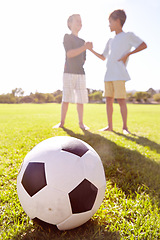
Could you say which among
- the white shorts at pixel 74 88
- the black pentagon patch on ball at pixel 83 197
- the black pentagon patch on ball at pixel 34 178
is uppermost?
the white shorts at pixel 74 88

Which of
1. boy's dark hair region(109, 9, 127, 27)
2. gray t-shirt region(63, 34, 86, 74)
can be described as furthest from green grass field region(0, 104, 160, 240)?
boy's dark hair region(109, 9, 127, 27)

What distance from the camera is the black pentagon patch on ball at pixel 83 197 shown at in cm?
140

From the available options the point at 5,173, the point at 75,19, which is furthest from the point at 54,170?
the point at 75,19

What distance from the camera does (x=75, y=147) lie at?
1.61 metres

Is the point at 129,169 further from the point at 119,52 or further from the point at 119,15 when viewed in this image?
the point at 119,15

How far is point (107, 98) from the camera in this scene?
5121 millimetres

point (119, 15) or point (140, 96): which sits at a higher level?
point (119, 15)

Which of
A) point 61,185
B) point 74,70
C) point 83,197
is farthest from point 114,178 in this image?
point 74,70

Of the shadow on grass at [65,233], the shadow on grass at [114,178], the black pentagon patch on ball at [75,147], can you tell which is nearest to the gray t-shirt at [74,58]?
the shadow on grass at [114,178]

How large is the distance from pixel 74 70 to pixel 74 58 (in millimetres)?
315

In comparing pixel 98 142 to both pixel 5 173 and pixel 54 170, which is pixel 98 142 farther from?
pixel 54 170

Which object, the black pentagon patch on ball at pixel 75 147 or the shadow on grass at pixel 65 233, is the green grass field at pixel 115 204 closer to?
the shadow on grass at pixel 65 233

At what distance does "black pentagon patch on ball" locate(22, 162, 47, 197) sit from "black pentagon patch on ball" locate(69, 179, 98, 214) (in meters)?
0.25

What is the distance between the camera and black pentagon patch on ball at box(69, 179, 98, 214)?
140 cm
